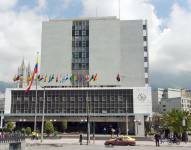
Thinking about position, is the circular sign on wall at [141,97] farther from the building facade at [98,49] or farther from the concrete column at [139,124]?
the building facade at [98,49]

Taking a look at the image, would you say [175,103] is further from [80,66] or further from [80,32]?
[80,32]

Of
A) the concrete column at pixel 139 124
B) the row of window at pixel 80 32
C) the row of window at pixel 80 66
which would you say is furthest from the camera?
the row of window at pixel 80 32

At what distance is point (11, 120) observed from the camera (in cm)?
10350

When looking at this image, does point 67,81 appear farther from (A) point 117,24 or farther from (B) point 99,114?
(A) point 117,24

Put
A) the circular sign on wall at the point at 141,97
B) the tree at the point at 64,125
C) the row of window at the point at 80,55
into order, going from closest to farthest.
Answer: the tree at the point at 64,125 < the circular sign on wall at the point at 141,97 < the row of window at the point at 80,55

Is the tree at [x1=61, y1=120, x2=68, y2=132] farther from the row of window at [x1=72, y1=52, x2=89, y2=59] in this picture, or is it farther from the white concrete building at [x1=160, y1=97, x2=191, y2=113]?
the white concrete building at [x1=160, y1=97, x2=191, y2=113]

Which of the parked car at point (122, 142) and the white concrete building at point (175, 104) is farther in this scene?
the white concrete building at point (175, 104)

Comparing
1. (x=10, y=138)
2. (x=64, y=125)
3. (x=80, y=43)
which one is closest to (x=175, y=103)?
(x=80, y=43)

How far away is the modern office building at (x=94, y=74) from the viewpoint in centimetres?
10125

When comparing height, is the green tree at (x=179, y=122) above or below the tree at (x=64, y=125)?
above

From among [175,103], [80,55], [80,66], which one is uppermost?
[80,55]

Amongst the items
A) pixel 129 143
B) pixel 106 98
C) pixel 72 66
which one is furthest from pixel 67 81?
pixel 129 143

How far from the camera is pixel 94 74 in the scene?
359 ft

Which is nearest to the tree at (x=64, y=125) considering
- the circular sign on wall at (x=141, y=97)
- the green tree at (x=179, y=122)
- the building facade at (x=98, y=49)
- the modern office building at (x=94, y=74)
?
the modern office building at (x=94, y=74)
